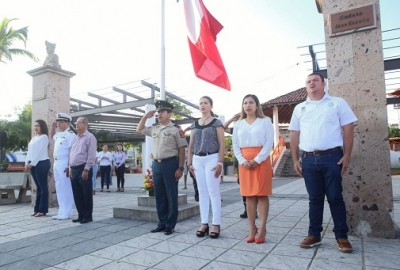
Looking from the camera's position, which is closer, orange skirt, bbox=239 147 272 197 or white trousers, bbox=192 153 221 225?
orange skirt, bbox=239 147 272 197

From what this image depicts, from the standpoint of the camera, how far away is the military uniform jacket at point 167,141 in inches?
167

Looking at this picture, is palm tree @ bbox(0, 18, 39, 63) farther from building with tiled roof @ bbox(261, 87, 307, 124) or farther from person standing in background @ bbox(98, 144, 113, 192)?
building with tiled roof @ bbox(261, 87, 307, 124)

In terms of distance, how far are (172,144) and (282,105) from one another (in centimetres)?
1607

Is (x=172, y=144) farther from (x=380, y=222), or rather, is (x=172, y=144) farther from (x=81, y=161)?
(x=380, y=222)

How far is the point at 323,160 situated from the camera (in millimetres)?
3229

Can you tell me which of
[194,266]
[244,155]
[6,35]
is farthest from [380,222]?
[6,35]

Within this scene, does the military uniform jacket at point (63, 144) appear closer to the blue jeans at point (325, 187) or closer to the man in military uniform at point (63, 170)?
the man in military uniform at point (63, 170)

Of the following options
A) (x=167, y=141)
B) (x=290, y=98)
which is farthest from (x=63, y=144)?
(x=290, y=98)

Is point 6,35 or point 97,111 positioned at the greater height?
point 6,35

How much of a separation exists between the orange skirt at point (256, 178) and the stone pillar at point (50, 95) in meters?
5.24

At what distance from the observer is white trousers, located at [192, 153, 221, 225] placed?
3893mm

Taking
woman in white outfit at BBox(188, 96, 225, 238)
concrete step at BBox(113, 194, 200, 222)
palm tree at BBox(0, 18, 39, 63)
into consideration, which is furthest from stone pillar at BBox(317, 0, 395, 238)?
palm tree at BBox(0, 18, 39, 63)

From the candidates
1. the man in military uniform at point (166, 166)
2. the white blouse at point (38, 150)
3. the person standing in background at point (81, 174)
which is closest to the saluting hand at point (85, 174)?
the person standing in background at point (81, 174)

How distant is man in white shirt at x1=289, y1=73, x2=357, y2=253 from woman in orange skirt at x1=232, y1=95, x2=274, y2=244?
0.43 m
